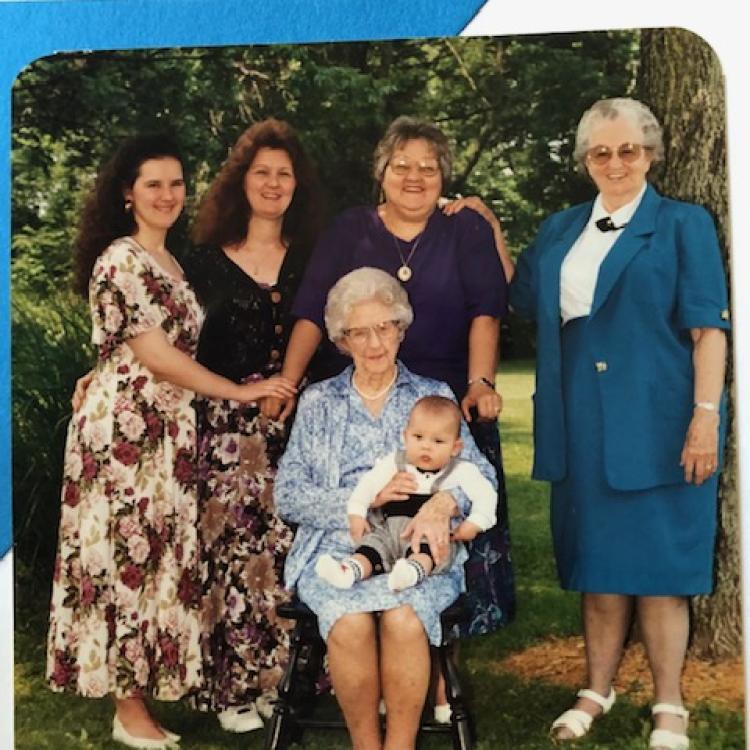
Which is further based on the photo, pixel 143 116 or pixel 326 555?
pixel 143 116

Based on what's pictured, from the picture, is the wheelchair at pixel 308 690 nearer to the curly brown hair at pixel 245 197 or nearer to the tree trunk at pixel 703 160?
the tree trunk at pixel 703 160

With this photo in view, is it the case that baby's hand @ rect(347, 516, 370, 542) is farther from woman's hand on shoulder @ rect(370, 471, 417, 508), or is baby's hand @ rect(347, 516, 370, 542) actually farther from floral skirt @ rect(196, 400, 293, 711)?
floral skirt @ rect(196, 400, 293, 711)

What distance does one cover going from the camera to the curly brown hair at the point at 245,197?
272 centimetres

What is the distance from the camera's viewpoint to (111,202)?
9.11 feet

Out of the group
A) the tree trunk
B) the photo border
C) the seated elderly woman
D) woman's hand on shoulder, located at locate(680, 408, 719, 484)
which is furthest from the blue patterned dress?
the photo border

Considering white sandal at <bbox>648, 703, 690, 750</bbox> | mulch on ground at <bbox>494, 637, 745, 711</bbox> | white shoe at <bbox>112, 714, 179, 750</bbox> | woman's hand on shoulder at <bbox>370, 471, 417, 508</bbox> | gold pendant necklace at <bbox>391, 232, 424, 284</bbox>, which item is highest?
gold pendant necklace at <bbox>391, 232, 424, 284</bbox>

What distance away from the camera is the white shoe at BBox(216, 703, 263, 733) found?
273 centimetres

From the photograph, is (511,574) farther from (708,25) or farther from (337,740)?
(708,25)

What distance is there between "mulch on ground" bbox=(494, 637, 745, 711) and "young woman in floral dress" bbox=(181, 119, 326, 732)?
593 millimetres

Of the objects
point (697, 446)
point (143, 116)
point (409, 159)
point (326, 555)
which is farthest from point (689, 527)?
point (143, 116)

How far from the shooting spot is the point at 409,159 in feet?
8.83

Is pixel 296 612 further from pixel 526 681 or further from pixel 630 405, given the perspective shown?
pixel 630 405

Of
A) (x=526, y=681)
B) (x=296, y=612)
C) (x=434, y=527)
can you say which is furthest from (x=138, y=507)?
(x=526, y=681)

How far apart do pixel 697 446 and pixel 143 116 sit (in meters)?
1.54
